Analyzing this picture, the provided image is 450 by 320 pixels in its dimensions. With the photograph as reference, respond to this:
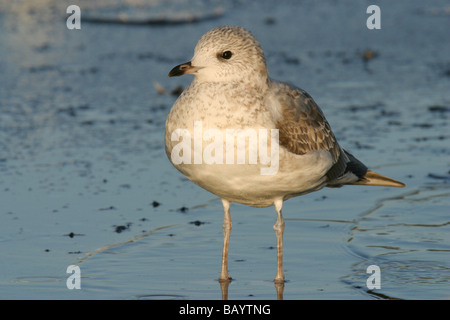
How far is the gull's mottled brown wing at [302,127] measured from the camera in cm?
582

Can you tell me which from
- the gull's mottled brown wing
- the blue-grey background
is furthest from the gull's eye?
the blue-grey background

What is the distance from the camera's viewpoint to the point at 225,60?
225 inches

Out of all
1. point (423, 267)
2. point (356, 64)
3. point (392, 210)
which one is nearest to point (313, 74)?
point (356, 64)

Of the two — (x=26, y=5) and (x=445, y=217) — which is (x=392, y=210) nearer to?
(x=445, y=217)

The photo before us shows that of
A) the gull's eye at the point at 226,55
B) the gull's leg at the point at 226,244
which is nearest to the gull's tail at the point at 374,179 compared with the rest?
the gull's leg at the point at 226,244

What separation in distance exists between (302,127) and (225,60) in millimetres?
788

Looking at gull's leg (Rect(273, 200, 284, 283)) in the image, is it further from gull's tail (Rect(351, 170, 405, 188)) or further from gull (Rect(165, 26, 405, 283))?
gull's tail (Rect(351, 170, 405, 188))

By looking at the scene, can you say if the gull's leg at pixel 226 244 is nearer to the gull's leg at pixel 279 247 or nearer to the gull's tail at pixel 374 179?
the gull's leg at pixel 279 247

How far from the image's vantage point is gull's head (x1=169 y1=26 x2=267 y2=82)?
18.7 feet

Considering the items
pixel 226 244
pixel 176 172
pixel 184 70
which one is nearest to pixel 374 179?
pixel 226 244

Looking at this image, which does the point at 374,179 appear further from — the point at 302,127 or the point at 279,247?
the point at 279,247

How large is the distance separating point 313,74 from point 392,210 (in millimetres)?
5278

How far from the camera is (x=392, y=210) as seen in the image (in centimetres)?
723

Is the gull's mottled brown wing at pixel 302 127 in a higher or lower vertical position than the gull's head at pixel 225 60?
lower
